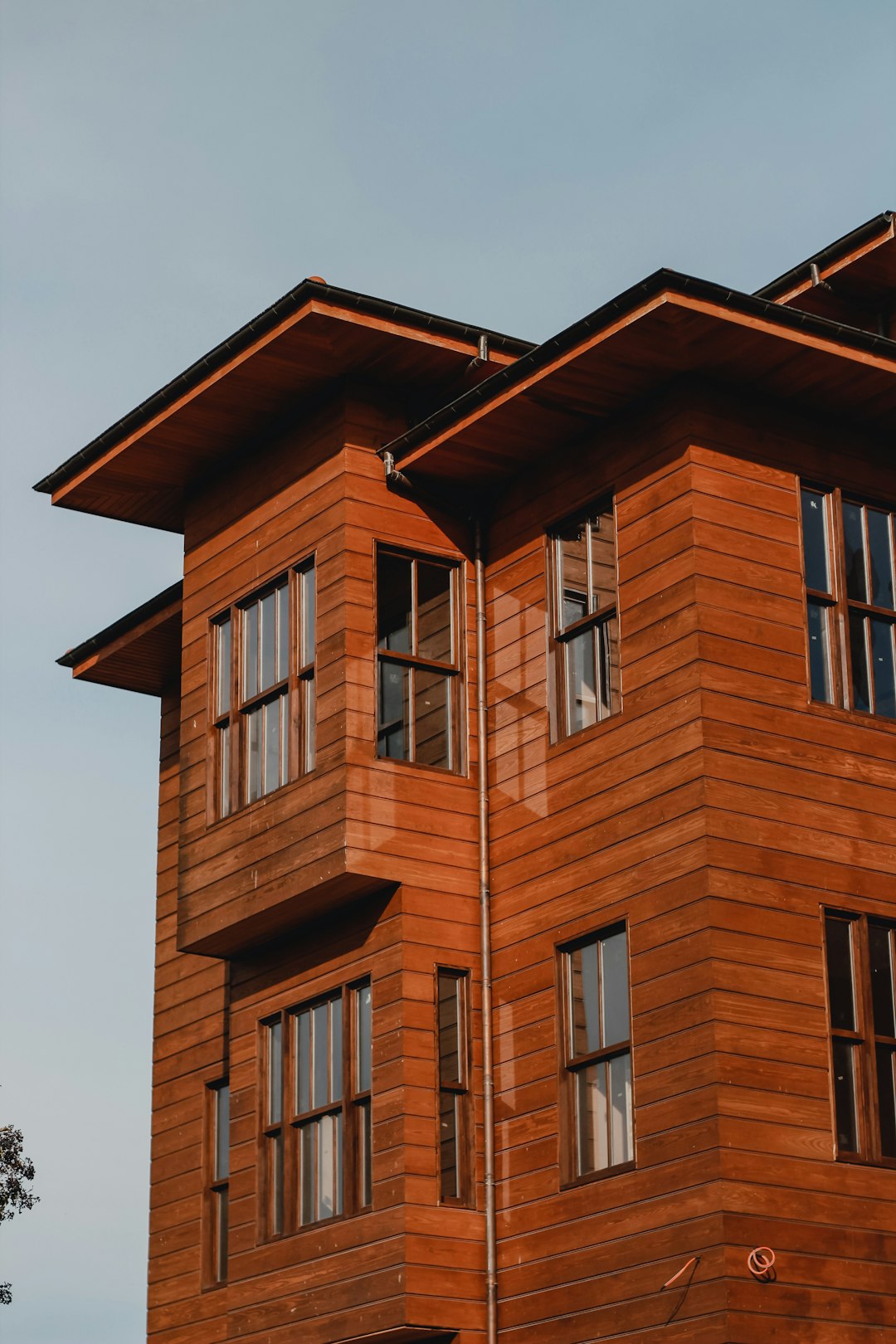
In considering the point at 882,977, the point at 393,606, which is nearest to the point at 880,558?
the point at 882,977

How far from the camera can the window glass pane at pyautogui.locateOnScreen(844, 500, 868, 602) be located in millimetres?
17625

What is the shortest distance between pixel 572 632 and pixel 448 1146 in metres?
4.38

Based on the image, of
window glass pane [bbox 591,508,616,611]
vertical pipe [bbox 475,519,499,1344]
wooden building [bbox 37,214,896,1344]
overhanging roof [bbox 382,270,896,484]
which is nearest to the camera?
wooden building [bbox 37,214,896,1344]

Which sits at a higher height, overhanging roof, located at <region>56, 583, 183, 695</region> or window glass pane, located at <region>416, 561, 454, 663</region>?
overhanging roof, located at <region>56, 583, 183, 695</region>

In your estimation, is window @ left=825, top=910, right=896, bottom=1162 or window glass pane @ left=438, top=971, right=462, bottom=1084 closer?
window @ left=825, top=910, right=896, bottom=1162

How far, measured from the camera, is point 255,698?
1942 centimetres

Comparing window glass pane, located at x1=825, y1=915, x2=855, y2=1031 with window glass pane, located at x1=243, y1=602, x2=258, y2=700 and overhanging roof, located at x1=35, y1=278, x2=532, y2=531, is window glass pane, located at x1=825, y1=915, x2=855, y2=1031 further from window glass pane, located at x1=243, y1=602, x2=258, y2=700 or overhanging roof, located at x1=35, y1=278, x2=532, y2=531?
overhanging roof, located at x1=35, y1=278, x2=532, y2=531

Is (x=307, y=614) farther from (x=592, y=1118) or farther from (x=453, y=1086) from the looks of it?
(x=592, y=1118)

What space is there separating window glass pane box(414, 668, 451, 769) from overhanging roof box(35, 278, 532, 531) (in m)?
2.80

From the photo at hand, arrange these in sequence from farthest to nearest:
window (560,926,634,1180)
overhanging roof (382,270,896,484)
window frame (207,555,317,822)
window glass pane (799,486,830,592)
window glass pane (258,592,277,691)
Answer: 1. window glass pane (258,592,277,691)
2. window frame (207,555,317,822)
3. window glass pane (799,486,830,592)
4. overhanging roof (382,270,896,484)
5. window (560,926,634,1180)

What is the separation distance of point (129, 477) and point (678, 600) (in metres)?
6.77

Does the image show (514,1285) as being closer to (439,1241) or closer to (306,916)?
(439,1241)

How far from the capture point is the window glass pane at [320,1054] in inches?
714

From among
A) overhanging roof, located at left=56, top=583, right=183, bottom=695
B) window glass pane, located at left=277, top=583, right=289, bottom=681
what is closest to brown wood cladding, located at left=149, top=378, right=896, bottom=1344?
window glass pane, located at left=277, top=583, right=289, bottom=681
